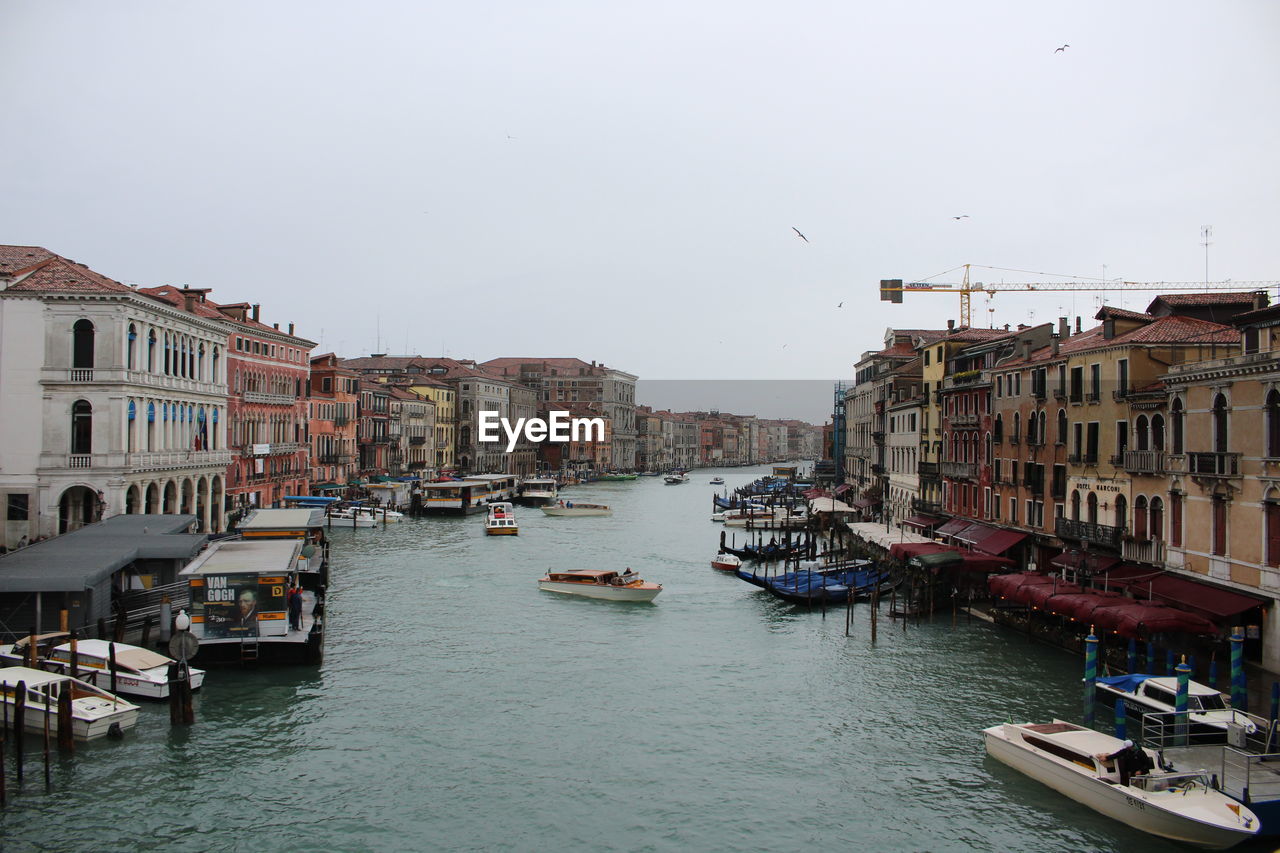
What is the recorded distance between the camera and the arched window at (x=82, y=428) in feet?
77.0

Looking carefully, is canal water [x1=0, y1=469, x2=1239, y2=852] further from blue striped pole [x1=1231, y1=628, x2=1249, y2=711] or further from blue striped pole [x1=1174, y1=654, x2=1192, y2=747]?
blue striped pole [x1=1231, y1=628, x2=1249, y2=711]

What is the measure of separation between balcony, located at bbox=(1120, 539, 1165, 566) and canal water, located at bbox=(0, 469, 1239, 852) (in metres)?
2.50

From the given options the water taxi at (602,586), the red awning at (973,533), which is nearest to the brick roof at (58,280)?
the water taxi at (602,586)

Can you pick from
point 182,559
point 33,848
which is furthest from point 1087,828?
point 182,559

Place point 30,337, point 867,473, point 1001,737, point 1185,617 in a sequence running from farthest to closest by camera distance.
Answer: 1. point 867,473
2. point 30,337
3. point 1185,617
4. point 1001,737

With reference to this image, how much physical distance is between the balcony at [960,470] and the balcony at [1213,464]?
1101cm

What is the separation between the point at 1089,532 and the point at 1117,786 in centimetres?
1021

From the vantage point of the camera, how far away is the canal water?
36.6ft

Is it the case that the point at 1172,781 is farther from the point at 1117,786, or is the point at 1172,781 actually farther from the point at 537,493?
the point at 537,493

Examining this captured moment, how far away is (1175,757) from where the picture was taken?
11.9 metres

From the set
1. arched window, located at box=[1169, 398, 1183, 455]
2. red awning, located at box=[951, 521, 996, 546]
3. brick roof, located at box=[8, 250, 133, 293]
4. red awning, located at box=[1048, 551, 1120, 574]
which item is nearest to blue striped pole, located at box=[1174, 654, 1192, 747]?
arched window, located at box=[1169, 398, 1183, 455]

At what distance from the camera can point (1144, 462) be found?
1881cm

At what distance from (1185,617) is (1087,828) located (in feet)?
18.4

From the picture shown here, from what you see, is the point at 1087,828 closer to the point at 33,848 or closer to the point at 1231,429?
the point at 1231,429
